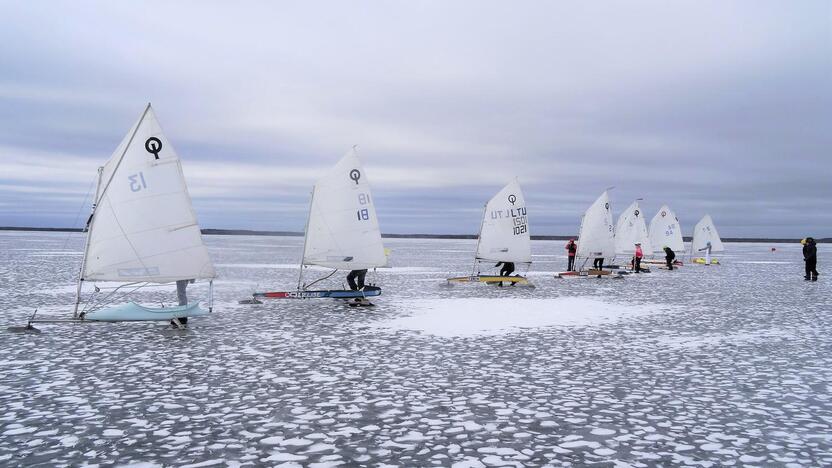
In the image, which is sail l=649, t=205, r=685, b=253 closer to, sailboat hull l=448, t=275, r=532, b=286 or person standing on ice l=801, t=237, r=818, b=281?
person standing on ice l=801, t=237, r=818, b=281

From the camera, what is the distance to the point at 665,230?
197ft

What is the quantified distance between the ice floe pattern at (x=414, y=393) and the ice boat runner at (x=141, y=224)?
137 cm

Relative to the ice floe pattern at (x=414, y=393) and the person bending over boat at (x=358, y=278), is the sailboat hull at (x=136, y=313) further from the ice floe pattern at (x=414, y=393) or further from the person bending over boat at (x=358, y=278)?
the person bending over boat at (x=358, y=278)

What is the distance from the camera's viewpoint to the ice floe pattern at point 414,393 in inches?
289

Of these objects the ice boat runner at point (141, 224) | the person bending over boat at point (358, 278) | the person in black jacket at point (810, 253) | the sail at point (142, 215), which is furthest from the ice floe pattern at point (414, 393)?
the person in black jacket at point (810, 253)

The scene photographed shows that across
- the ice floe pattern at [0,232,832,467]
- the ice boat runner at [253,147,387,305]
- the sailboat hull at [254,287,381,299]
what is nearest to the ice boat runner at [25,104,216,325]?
the ice floe pattern at [0,232,832,467]

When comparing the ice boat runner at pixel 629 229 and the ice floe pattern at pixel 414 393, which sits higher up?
the ice boat runner at pixel 629 229

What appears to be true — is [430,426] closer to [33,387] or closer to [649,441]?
Result: [649,441]

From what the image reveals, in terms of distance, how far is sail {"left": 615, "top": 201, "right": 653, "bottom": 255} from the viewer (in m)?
50.8

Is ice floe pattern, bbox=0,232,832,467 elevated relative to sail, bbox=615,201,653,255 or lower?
lower

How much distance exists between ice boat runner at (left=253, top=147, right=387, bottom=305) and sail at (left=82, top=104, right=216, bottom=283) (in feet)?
18.3

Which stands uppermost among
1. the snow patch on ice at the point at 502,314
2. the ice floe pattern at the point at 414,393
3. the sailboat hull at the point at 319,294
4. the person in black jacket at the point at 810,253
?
the person in black jacket at the point at 810,253

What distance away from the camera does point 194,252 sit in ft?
55.7

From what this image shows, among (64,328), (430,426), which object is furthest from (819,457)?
(64,328)
